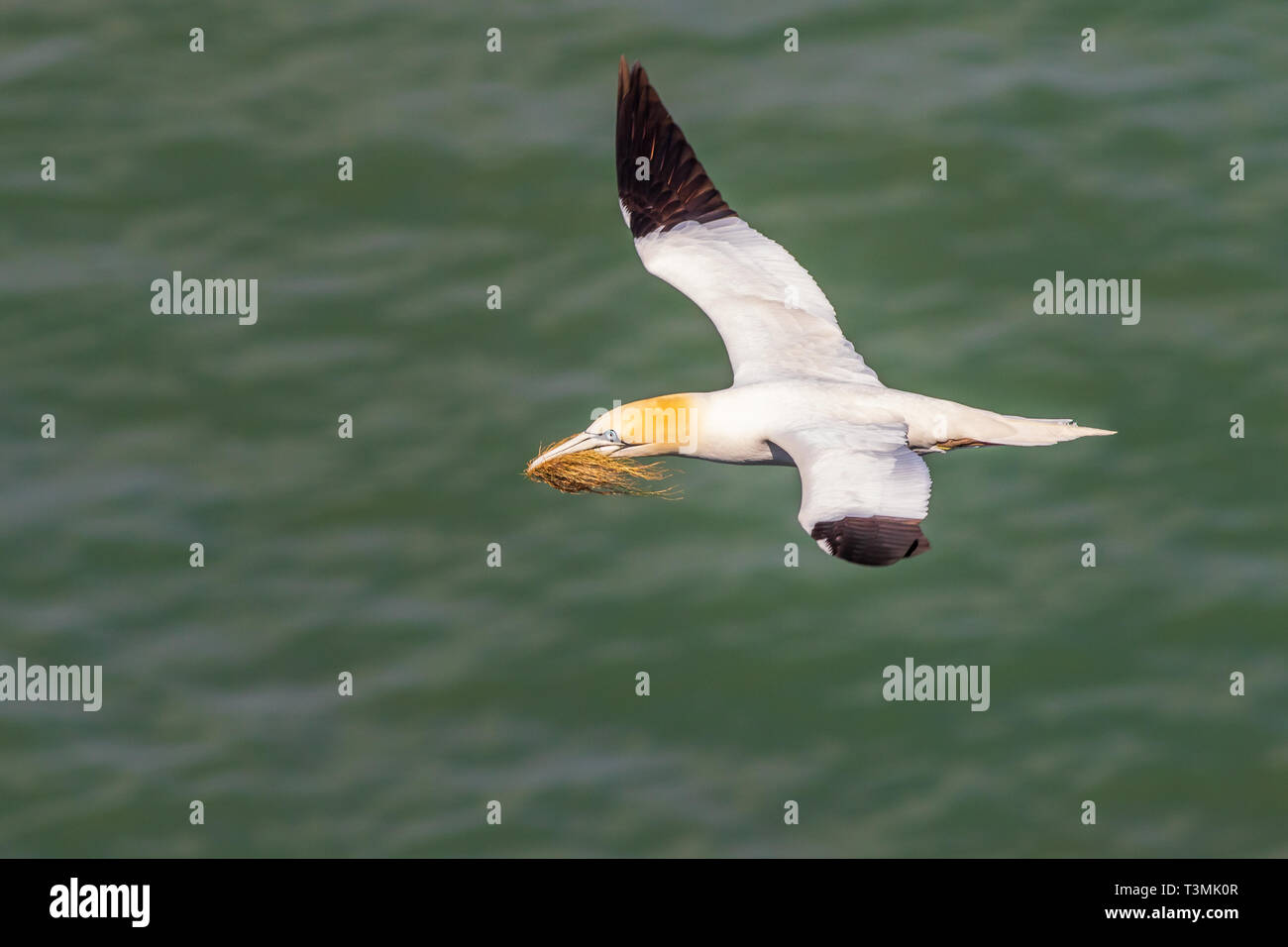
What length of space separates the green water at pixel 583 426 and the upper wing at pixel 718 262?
7.13ft

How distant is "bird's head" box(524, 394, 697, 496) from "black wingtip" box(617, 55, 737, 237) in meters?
2.41

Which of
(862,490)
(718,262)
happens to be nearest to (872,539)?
(862,490)

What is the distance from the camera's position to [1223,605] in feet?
65.9

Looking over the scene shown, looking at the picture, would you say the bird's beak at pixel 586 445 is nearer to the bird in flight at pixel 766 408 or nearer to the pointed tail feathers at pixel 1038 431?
the bird in flight at pixel 766 408

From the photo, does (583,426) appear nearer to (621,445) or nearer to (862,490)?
(621,445)

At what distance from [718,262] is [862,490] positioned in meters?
3.59

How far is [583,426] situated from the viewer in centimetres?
2134

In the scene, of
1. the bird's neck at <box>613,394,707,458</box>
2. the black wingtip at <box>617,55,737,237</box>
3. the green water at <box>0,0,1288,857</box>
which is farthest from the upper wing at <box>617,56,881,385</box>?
the green water at <box>0,0,1288,857</box>

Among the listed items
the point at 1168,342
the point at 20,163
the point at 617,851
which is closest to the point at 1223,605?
the point at 1168,342

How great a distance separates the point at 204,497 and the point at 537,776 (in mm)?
4506

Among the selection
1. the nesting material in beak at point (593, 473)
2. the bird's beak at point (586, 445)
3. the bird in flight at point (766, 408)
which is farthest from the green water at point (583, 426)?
the bird's beak at point (586, 445)

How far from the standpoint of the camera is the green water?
64.2 ft

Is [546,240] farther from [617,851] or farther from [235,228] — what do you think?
[617,851]

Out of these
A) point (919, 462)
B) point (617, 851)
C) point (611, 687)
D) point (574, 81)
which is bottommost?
point (617, 851)
